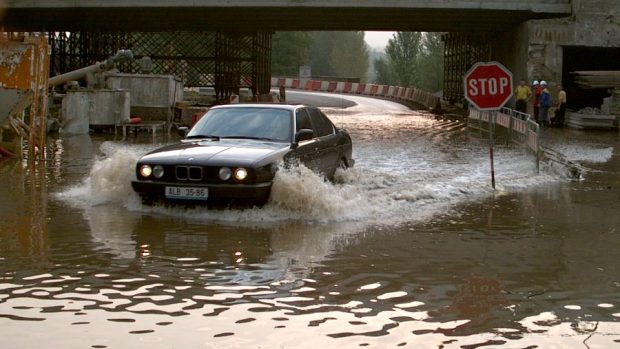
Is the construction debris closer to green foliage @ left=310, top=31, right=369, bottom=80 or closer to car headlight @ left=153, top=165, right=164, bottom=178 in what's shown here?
car headlight @ left=153, top=165, right=164, bottom=178

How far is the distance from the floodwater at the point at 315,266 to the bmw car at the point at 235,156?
26 centimetres

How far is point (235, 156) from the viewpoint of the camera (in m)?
9.27

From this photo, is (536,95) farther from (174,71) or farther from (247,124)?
(174,71)

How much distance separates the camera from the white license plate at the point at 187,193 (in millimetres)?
9094

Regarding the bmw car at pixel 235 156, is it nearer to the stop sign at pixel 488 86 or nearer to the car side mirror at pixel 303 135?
the car side mirror at pixel 303 135

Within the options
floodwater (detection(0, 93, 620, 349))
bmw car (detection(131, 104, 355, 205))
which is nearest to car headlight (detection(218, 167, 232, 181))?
bmw car (detection(131, 104, 355, 205))

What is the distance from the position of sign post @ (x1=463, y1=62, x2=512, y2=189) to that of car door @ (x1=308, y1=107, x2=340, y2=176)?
2193 millimetres

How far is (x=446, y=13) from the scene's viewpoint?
30.8 meters

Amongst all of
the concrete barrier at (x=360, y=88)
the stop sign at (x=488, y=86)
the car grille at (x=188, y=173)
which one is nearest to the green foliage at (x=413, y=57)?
the concrete barrier at (x=360, y=88)

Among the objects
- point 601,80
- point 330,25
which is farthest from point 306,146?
point 330,25

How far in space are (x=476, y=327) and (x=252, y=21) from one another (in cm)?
3123

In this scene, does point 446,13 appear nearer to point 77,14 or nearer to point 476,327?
point 77,14

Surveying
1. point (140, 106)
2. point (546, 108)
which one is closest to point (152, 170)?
point (140, 106)

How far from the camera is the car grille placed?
9141 mm
